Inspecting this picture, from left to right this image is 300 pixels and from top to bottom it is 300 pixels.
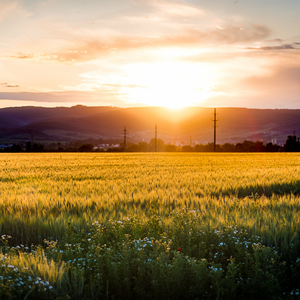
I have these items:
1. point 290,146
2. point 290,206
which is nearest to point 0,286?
point 290,206

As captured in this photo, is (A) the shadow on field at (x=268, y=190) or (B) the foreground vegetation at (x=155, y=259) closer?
(B) the foreground vegetation at (x=155, y=259)

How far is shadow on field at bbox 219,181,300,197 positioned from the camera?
11005mm

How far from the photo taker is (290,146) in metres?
97.9

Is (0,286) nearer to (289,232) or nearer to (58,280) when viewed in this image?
(58,280)

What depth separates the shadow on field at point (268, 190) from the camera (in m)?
11.0

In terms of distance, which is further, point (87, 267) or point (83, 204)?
point (83, 204)

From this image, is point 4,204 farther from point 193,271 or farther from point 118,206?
point 193,271

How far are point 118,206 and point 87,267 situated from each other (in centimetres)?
372

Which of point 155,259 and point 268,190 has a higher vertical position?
point 155,259

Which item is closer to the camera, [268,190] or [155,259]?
[155,259]

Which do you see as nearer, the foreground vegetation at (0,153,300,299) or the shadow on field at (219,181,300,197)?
the foreground vegetation at (0,153,300,299)

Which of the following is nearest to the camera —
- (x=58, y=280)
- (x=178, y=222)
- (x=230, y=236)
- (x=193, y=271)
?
(x=58, y=280)

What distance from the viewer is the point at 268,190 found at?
38.3 feet

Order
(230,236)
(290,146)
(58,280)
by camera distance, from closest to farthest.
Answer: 1. (58,280)
2. (230,236)
3. (290,146)
